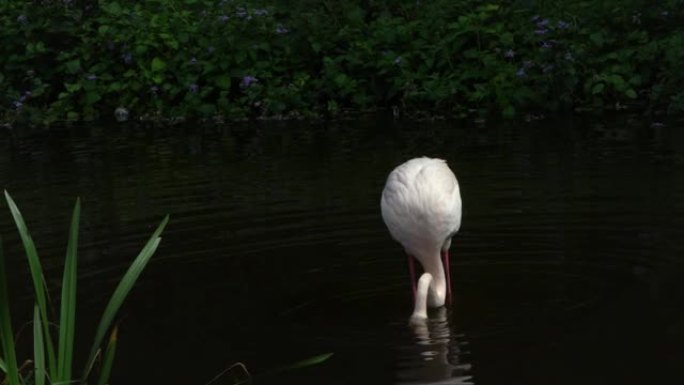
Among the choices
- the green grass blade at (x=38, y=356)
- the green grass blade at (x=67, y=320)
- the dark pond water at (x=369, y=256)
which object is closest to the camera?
Answer: the green grass blade at (x=67, y=320)

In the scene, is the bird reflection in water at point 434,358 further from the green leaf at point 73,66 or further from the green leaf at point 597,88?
the green leaf at point 73,66

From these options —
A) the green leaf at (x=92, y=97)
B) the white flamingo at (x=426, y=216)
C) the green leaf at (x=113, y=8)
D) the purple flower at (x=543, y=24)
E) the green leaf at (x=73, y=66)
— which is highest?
the green leaf at (x=113, y=8)

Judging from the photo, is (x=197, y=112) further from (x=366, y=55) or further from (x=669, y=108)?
(x=669, y=108)

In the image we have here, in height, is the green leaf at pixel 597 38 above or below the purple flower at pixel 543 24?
below

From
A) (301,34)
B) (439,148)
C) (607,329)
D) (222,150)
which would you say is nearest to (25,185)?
(222,150)

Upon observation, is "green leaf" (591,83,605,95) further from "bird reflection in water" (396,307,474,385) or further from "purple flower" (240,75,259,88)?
"bird reflection in water" (396,307,474,385)

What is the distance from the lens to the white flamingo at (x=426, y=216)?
22.8 ft

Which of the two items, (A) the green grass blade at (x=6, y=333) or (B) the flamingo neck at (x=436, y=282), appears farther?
(B) the flamingo neck at (x=436, y=282)

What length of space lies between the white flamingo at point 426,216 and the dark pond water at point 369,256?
19 cm

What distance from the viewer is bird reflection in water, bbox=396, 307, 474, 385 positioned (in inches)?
219

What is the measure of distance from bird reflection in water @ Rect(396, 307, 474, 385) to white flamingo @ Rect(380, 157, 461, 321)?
505mm

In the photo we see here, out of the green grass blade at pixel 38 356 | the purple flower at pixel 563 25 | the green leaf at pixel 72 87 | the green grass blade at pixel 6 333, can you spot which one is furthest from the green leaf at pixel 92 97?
the green grass blade at pixel 6 333

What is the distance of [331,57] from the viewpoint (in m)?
16.1

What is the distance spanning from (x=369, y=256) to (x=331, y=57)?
845 cm
